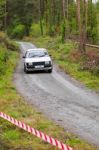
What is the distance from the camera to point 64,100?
18.4 m

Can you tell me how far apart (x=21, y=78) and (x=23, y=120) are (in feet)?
39.8

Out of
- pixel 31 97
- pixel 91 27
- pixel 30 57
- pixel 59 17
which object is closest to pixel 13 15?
pixel 59 17

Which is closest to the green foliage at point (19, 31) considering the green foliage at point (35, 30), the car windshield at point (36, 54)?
the green foliage at point (35, 30)

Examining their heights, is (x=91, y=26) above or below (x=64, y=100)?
below

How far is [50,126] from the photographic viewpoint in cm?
1352

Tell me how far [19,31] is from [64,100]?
7674 centimetres

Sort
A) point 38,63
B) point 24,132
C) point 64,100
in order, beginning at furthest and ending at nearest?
point 38,63 → point 64,100 → point 24,132

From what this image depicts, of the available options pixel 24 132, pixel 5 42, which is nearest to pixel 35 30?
pixel 5 42

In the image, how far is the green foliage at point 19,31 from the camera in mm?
93750

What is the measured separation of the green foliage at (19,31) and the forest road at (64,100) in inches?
2596

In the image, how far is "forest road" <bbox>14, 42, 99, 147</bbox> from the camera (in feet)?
44.8

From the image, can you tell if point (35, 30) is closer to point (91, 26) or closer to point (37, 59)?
point (91, 26)

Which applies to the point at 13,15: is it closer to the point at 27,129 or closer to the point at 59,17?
the point at 59,17

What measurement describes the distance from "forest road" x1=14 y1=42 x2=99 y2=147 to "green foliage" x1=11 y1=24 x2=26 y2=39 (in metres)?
65.9
